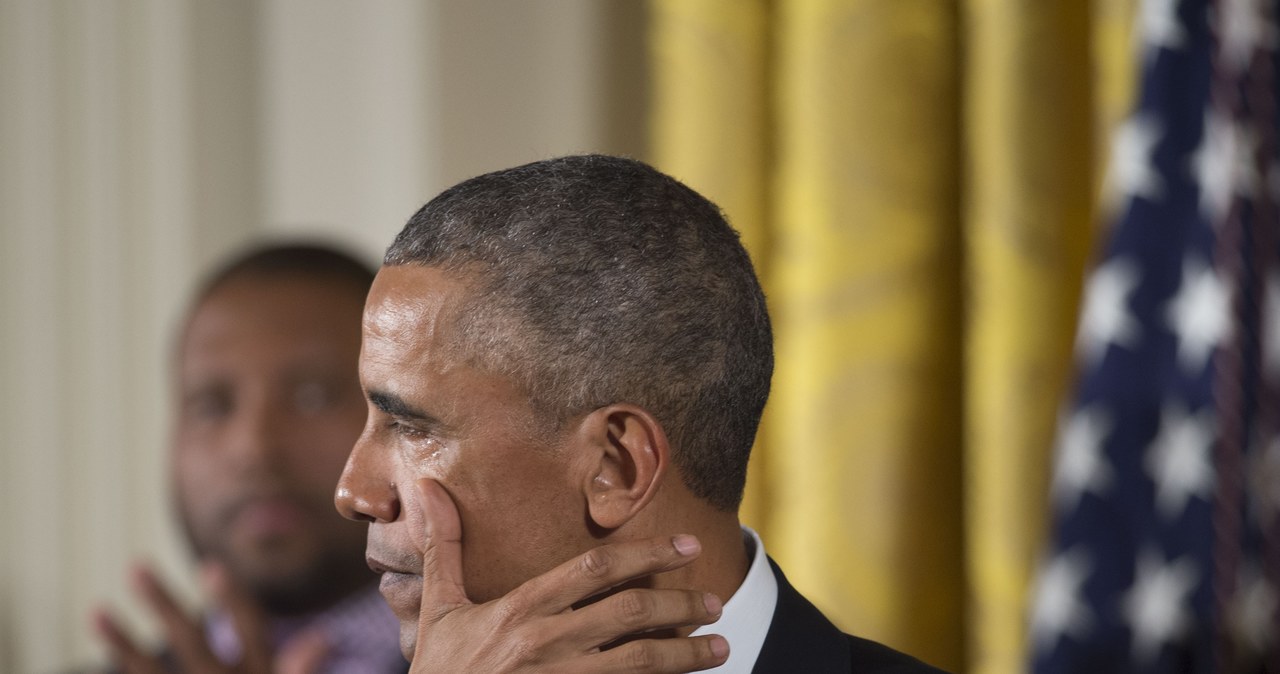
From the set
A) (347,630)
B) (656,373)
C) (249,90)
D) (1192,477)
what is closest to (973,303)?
(1192,477)

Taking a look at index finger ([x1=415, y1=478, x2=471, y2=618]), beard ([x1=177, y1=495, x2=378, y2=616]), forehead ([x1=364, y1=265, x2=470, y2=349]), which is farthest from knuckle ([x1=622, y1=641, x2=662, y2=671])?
beard ([x1=177, y1=495, x2=378, y2=616])

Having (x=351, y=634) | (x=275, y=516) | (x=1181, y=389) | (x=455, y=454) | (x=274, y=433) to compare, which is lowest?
(x=351, y=634)

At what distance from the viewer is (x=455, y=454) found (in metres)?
0.88

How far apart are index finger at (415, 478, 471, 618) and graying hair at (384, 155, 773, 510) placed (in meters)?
0.08

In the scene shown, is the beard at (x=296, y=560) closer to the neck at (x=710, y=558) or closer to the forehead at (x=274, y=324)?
the forehead at (x=274, y=324)

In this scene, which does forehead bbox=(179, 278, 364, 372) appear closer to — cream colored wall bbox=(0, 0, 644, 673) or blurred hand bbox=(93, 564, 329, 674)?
blurred hand bbox=(93, 564, 329, 674)

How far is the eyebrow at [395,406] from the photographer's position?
2.91ft

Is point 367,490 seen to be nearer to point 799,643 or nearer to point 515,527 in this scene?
point 515,527

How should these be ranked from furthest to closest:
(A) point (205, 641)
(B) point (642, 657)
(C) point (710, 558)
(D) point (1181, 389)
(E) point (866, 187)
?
(E) point (866, 187) < (A) point (205, 641) < (D) point (1181, 389) < (C) point (710, 558) < (B) point (642, 657)

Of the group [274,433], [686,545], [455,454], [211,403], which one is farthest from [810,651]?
[211,403]

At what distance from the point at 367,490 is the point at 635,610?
0.19 metres

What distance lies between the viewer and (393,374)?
2.94 ft

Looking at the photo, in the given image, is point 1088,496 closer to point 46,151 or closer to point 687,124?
point 687,124

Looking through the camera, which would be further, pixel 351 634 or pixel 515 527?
pixel 351 634
